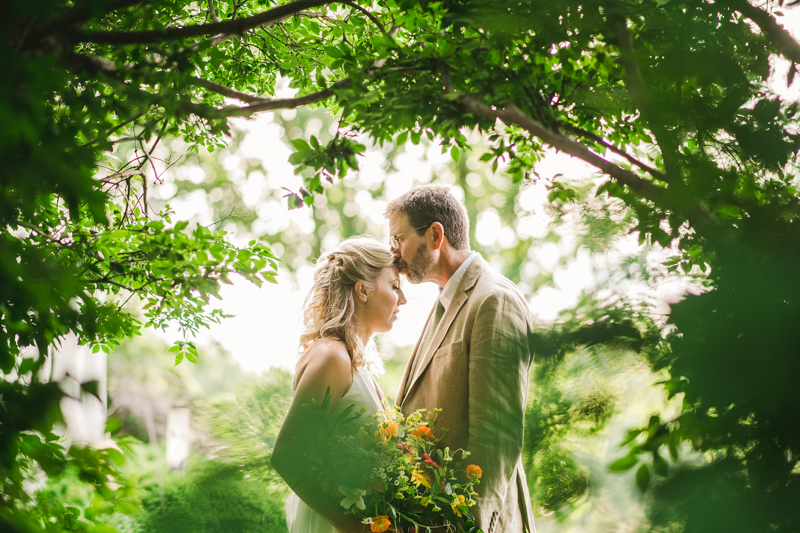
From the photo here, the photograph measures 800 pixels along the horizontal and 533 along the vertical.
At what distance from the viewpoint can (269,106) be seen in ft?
4.30

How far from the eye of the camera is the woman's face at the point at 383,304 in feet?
8.70

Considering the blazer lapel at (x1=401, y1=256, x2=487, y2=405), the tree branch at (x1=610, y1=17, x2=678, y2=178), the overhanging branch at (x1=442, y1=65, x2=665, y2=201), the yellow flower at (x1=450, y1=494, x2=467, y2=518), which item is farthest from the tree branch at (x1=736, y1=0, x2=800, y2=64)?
the yellow flower at (x1=450, y1=494, x2=467, y2=518)

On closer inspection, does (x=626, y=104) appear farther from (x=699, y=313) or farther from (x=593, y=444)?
(x=593, y=444)

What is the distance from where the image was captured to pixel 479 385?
1.99 meters

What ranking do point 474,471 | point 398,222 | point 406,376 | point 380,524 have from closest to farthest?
point 380,524, point 474,471, point 406,376, point 398,222

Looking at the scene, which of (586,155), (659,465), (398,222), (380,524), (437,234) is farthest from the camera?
(398,222)

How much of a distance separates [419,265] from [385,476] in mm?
1340

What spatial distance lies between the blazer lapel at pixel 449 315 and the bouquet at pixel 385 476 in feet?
1.69

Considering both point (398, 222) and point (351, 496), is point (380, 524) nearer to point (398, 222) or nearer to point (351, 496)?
point (351, 496)

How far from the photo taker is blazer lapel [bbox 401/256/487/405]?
7.67 feet

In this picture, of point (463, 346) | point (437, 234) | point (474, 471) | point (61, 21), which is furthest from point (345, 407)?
point (61, 21)

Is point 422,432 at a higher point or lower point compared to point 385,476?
higher

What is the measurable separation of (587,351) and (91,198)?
1007 mm

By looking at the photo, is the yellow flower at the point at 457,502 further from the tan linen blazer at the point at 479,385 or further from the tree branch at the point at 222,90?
the tree branch at the point at 222,90
